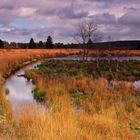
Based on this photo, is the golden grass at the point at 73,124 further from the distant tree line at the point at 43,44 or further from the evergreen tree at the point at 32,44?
the evergreen tree at the point at 32,44

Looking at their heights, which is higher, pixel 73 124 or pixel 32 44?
pixel 32 44

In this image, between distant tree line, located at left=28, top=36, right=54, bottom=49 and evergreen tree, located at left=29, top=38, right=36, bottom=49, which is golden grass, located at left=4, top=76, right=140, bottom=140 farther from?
evergreen tree, located at left=29, top=38, right=36, bottom=49

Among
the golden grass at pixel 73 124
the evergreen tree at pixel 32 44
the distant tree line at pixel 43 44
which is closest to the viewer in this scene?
the golden grass at pixel 73 124

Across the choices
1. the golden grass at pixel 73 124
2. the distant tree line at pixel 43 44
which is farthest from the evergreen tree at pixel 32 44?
the golden grass at pixel 73 124

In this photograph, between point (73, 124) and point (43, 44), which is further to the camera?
point (43, 44)

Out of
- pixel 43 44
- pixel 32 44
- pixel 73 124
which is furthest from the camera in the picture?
pixel 43 44

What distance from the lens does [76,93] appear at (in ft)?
57.3

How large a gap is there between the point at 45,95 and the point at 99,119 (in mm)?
6902

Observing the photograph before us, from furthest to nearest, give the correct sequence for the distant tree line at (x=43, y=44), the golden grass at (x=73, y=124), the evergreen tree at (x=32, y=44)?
1. the evergreen tree at (x=32, y=44)
2. the distant tree line at (x=43, y=44)
3. the golden grass at (x=73, y=124)

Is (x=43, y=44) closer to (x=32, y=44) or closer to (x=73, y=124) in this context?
(x=32, y=44)

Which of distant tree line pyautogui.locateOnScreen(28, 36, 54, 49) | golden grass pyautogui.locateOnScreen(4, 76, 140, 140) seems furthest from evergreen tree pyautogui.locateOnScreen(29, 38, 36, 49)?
golden grass pyautogui.locateOnScreen(4, 76, 140, 140)

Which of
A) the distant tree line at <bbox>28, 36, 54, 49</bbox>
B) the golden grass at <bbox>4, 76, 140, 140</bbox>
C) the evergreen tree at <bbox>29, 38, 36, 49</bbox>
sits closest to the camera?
the golden grass at <bbox>4, 76, 140, 140</bbox>

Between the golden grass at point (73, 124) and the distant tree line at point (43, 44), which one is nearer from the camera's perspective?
the golden grass at point (73, 124)

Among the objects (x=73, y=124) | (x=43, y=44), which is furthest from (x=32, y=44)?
(x=73, y=124)
